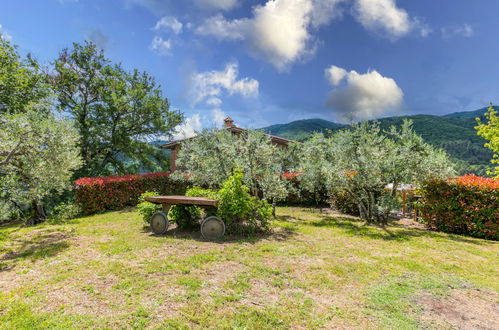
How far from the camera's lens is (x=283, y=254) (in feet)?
20.0

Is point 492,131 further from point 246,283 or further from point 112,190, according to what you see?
point 112,190

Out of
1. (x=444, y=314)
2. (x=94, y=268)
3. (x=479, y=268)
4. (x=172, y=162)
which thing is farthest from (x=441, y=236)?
(x=172, y=162)

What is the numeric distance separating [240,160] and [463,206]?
8746mm

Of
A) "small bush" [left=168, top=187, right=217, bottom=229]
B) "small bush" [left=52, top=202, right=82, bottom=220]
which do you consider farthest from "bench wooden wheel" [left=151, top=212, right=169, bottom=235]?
"small bush" [left=52, top=202, right=82, bottom=220]

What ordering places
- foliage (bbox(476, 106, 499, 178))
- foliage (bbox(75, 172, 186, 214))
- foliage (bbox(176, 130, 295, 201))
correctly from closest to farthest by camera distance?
foliage (bbox(176, 130, 295, 201)) < foliage (bbox(476, 106, 499, 178)) < foliage (bbox(75, 172, 186, 214))

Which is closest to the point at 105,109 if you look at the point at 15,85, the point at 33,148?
A: the point at 15,85

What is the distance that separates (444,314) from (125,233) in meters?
8.52

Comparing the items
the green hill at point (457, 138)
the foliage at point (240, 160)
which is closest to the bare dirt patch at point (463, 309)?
the foliage at point (240, 160)

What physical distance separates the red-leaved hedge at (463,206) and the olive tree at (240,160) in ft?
19.5

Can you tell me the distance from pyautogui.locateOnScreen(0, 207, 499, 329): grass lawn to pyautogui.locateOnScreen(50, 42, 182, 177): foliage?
50.5 feet

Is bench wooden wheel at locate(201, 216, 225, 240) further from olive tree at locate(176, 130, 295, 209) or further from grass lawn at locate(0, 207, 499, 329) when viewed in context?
olive tree at locate(176, 130, 295, 209)

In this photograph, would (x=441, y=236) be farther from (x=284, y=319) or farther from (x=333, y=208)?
(x=284, y=319)

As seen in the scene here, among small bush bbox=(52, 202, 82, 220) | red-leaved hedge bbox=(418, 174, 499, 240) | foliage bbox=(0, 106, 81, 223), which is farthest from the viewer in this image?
small bush bbox=(52, 202, 82, 220)

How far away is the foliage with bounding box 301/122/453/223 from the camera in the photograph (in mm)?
9070
